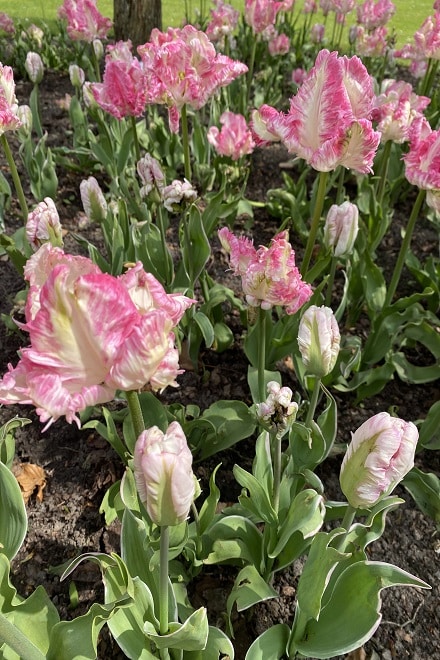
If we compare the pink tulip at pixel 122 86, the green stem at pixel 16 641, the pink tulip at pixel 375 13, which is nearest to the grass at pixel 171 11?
the pink tulip at pixel 375 13

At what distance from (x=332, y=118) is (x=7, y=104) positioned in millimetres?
1182

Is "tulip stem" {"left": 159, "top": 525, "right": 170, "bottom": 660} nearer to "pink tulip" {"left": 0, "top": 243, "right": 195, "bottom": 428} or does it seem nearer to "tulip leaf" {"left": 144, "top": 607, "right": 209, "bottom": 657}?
"tulip leaf" {"left": 144, "top": 607, "right": 209, "bottom": 657}

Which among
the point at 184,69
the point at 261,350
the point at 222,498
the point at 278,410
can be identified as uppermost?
the point at 184,69

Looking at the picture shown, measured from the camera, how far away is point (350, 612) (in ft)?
3.98

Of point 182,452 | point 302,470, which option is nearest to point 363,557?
point 302,470

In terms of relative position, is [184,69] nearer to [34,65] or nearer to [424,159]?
[424,159]

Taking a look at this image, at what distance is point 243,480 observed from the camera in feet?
4.67

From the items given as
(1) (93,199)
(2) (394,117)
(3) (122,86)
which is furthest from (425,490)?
(3) (122,86)

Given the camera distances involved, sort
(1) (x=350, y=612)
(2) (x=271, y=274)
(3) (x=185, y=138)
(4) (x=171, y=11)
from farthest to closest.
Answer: (4) (x=171, y=11) < (3) (x=185, y=138) < (2) (x=271, y=274) < (1) (x=350, y=612)

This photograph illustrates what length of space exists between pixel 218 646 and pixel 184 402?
41.9 inches

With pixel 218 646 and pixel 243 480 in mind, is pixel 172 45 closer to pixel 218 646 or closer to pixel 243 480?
pixel 243 480

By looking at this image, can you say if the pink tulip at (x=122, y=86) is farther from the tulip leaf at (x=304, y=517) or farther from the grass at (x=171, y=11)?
the grass at (x=171, y=11)

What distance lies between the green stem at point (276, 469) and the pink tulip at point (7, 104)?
1.42m

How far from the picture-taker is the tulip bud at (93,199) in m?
2.09
